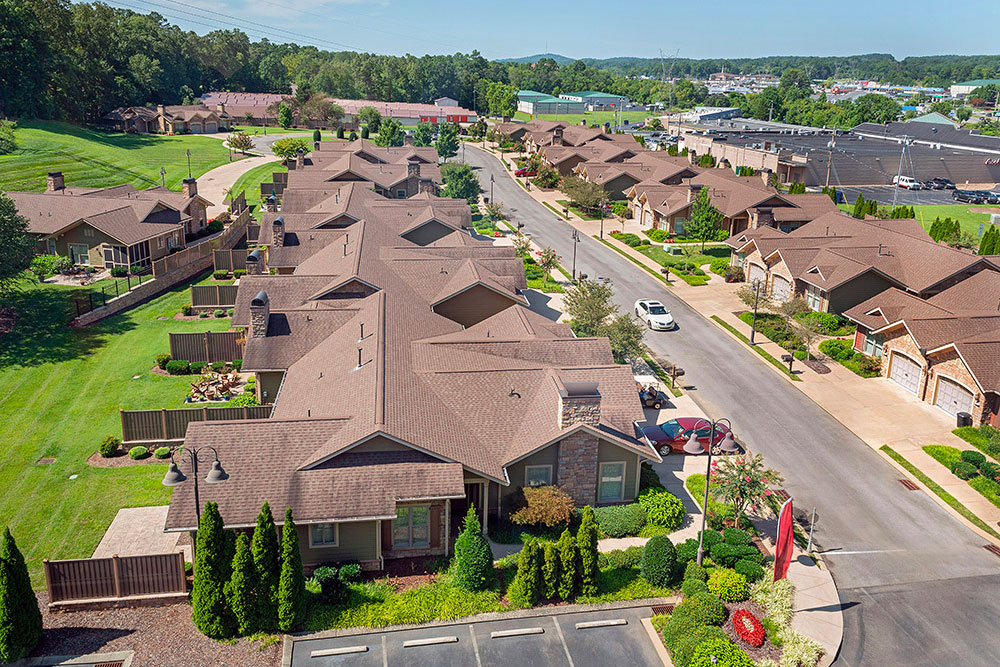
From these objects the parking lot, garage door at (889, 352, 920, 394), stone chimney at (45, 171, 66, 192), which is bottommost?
the parking lot

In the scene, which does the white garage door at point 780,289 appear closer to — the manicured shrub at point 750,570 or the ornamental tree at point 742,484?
the ornamental tree at point 742,484

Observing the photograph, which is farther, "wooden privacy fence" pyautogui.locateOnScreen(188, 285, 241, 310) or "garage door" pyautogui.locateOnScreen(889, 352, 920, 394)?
"wooden privacy fence" pyautogui.locateOnScreen(188, 285, 241, 310)

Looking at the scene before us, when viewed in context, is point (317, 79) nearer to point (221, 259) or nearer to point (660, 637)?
point (221, 259)

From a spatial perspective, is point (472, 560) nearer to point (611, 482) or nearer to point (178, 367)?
point (611, 482)

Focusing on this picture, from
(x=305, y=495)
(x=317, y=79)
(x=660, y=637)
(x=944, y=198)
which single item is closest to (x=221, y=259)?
(x=305, y=495)

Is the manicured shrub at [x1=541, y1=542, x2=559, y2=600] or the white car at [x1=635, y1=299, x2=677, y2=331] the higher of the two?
the white car at [x1=635, y1=299, x2=677, y2=331]

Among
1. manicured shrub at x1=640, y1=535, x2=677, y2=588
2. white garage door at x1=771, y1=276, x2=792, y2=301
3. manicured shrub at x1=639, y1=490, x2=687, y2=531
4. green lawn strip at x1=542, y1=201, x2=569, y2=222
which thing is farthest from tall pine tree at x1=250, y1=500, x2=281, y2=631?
green lawn strip at x1=542, y1=201, x2=569, y2=222

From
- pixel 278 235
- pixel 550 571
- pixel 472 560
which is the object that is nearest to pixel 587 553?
pixel 550 571

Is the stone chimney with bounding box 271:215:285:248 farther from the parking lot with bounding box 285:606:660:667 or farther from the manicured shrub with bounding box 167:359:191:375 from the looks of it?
the parking lot with bounding box 285:606:660:667
